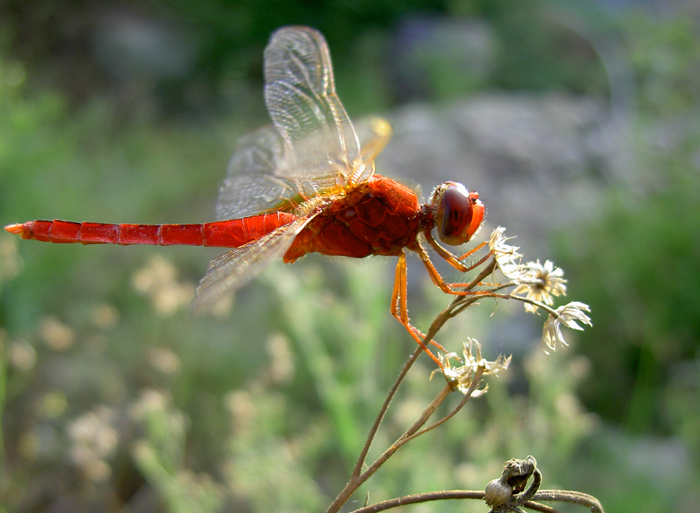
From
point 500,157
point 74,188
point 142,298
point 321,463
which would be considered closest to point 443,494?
point 321,463

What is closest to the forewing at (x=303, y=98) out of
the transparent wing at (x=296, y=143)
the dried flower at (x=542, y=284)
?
the transparent wing at (x=296, y=143)

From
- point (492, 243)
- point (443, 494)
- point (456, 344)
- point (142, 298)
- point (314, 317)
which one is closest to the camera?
point (443, 494)

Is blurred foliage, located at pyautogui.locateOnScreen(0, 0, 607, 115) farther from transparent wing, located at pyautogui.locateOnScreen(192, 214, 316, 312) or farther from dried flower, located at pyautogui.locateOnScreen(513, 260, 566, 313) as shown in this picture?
dried flower, located at pyautogui.locateOnScreen(513, 260, 566, 313)

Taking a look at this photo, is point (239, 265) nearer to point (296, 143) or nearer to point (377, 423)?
point (377, 423)

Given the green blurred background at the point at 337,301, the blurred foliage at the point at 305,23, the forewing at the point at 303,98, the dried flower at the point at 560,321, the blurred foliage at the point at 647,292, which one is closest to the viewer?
the dried flower at the point at 560,321

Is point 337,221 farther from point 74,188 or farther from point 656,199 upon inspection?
point 74,188

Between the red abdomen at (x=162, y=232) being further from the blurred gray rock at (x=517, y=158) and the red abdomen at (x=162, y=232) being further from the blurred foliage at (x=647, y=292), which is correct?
the blurred gray rock at (x=517, y=158)
